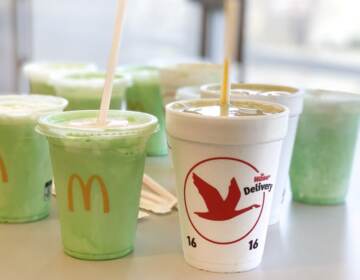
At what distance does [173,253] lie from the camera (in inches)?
40.4

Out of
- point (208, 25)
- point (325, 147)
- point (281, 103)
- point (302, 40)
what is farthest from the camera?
point (302, 40)

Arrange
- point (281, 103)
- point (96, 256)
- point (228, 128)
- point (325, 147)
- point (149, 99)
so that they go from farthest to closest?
point (149, 99)
point (325, 147)
point (281, 103)
point (96, 256)
point (228, 128)

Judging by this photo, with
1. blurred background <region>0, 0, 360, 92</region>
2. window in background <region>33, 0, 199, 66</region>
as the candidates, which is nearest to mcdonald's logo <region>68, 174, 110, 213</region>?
blurred background <region>0, 0, 360, 92</region>

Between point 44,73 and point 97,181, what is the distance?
0.77 metres

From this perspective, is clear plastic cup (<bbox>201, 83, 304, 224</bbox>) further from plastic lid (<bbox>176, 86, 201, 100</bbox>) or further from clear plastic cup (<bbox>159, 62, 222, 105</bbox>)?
clear plastic cup (<bbox>159, 62, 222, 105</bbox>)

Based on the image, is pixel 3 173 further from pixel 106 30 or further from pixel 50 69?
pixel 106 30

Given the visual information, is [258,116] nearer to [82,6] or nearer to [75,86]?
[75,86]

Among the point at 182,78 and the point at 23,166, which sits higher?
the point at 182,78

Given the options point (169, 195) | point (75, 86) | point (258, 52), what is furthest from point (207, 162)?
point (258, 52)

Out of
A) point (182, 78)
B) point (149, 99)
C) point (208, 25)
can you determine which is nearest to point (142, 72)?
point (149, 99)

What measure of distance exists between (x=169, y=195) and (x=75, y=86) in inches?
13.1

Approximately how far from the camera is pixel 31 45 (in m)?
3.82

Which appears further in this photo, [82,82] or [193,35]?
[193,35]

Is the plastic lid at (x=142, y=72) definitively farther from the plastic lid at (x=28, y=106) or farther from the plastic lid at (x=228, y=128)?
the plastic lid at (x=228, y=128)
